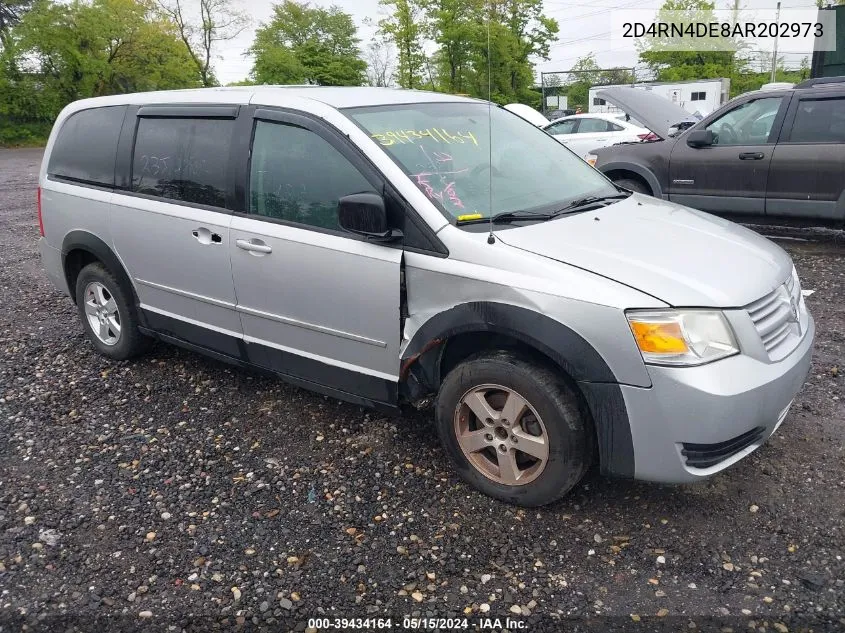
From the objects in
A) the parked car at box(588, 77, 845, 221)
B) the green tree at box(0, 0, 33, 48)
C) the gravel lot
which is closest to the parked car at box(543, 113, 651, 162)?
the parked car at box(588, 77, 845, 221)

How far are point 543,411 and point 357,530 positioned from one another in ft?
3.13

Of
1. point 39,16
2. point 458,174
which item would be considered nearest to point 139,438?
point 458,174

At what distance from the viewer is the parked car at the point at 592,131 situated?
14.3 m

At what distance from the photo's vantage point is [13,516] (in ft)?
10.4

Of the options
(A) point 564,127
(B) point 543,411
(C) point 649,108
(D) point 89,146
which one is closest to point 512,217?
(B) point 543,411

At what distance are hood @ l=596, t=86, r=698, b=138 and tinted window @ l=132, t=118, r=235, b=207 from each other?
556 cm

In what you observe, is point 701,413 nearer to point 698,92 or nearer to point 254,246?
point 254,246

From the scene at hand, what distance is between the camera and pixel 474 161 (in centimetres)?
351

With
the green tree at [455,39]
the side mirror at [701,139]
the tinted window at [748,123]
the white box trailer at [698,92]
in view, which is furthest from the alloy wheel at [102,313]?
the white box trailer at [698,92]

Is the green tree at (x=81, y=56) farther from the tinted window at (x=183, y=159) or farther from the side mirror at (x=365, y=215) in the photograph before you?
the side mirror at (x=365, y=215)

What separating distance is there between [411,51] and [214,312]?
A: 36621mm

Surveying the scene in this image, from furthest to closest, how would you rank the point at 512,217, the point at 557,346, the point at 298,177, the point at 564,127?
1. the point at 564,127
2. the point at 298,177
3. the point at 512,217
4. the point at 557,346

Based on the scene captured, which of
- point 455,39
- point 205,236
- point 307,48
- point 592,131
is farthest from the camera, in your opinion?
point 307,48

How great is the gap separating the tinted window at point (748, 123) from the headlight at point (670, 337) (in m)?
5.82
